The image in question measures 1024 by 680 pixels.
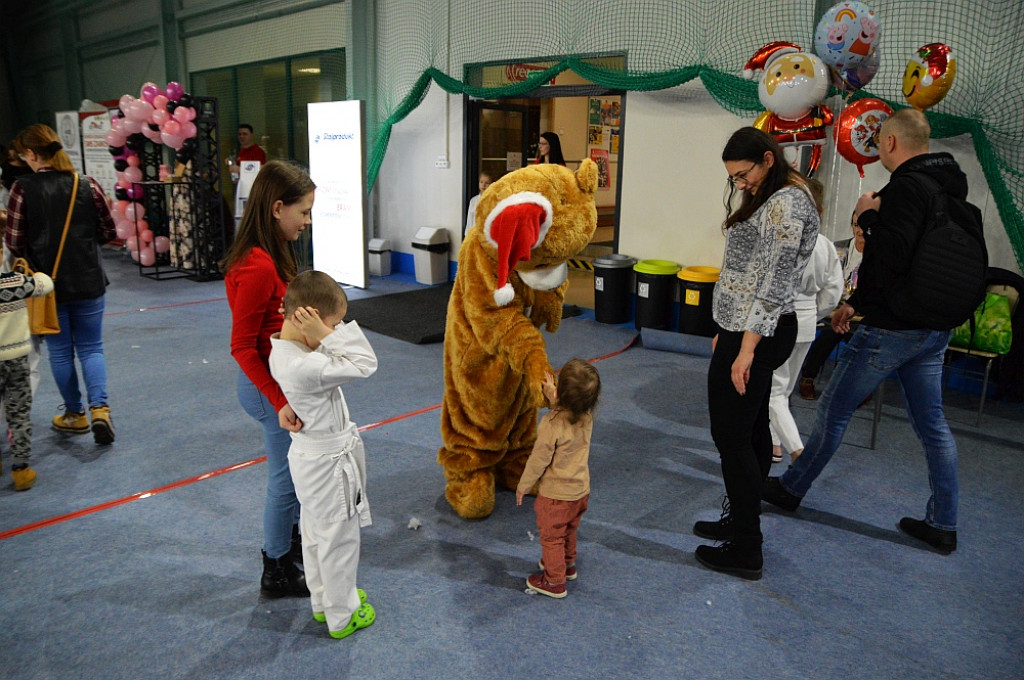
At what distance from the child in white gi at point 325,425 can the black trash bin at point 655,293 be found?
4.22 m

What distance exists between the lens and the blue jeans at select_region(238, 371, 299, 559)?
2102 millimetres

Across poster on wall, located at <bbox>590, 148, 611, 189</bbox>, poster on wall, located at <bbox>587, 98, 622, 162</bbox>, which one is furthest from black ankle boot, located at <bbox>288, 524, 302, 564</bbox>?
poster on wall, located at <bbox>587, 98, 622, 162</bbox>

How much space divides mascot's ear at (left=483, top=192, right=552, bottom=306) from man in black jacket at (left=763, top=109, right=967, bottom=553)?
3.73 ft

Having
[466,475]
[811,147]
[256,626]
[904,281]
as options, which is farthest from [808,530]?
[811,147]

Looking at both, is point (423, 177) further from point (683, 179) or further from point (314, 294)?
point (314, 294)

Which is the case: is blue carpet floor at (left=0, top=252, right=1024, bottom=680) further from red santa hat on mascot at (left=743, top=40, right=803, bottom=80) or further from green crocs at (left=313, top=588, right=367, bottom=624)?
red santa hat on mascot at (left=743, top=40, right=803, bottom=80)

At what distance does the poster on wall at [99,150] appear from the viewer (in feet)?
32.6

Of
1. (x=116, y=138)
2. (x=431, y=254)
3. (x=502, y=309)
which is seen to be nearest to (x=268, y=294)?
(x=502, y=309)

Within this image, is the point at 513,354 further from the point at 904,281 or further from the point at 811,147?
the point at 811,147

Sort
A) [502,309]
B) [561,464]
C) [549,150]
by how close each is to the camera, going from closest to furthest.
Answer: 1. [561,464]
2. [502,309]
3. [549,150]

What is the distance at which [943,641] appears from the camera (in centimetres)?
220

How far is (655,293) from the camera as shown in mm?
5887

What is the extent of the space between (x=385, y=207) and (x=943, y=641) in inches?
304

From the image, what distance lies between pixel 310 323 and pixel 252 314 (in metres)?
0.28
